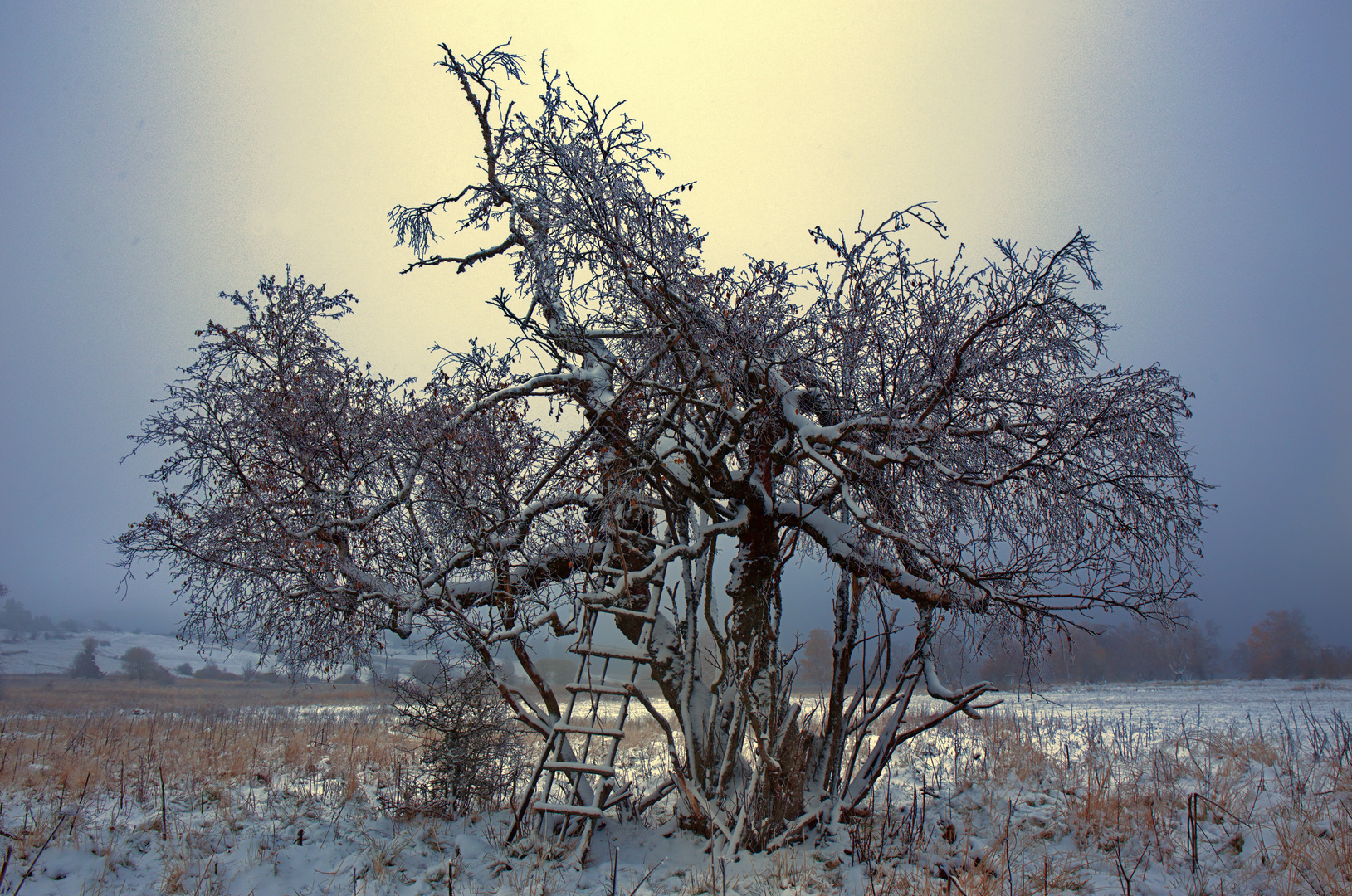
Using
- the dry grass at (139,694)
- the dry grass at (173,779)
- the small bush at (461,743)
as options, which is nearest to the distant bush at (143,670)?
the dry grass at (139,694)

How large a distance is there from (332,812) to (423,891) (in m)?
2.23

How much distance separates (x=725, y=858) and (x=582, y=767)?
1455 mm

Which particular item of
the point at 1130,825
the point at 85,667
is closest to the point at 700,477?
the point at 1130,825

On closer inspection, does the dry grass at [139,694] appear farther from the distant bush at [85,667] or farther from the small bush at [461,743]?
the small bush at [461,743]

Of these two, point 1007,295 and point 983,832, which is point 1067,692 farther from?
point 1007,295

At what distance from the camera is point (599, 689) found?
570cm

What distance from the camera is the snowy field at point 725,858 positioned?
14.0 ft

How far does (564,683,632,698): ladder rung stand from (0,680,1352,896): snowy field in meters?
1.29

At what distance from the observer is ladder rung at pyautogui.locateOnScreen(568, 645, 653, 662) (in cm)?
599

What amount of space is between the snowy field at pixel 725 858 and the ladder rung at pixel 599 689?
50.8 inches

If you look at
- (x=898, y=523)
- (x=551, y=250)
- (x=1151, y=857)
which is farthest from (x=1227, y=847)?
(x=551, y=250)

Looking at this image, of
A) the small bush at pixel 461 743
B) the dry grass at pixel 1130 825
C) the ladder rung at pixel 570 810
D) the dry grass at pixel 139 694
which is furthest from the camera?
the dry grass at pixel 139 694

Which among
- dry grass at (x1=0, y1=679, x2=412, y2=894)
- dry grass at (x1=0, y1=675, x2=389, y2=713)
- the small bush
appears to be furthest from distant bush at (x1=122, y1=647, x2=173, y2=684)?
the small bush

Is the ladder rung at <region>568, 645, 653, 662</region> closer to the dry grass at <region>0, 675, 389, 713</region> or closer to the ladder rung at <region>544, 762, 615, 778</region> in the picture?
the ladder rung at <region>544, 762, 615, 778</region>
